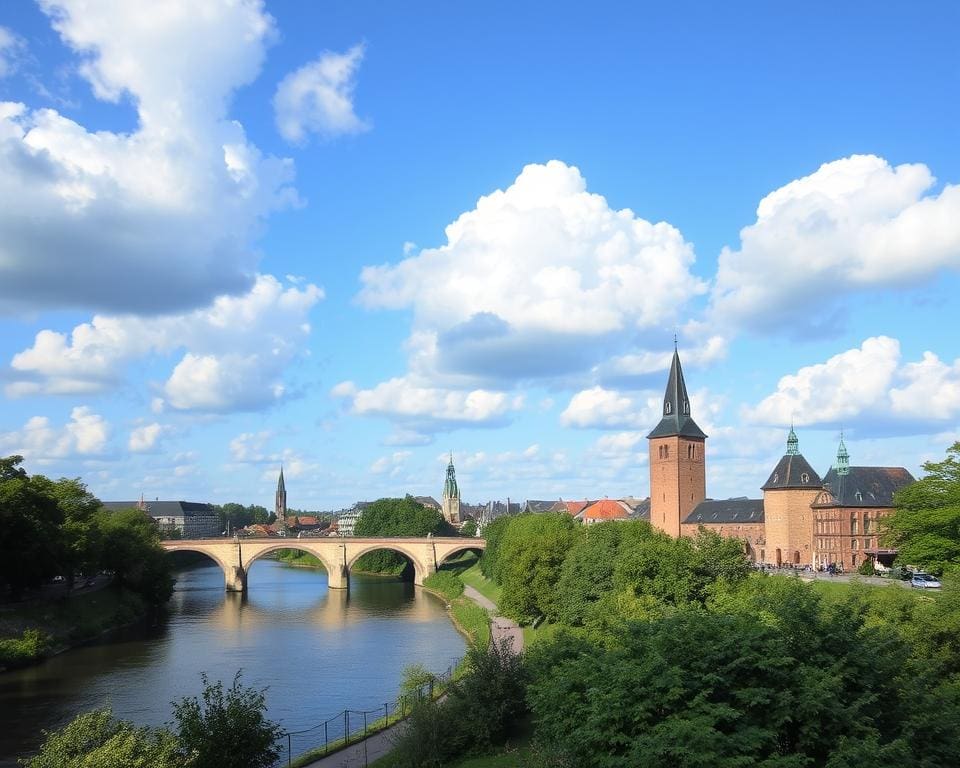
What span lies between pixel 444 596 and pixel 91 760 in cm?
7014

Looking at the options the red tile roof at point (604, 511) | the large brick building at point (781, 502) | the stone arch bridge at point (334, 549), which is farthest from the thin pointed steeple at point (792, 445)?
the red tile roof at point (604, 511)

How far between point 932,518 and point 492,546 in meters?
48.7

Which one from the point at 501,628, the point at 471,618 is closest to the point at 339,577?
the point at 471,618

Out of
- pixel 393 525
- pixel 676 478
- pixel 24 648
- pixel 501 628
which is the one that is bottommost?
pixel 501 628

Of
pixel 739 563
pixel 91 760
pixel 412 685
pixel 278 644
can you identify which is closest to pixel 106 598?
pixel 278 644

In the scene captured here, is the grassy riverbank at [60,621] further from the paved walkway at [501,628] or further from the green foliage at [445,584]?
the green foliage at [445,584]

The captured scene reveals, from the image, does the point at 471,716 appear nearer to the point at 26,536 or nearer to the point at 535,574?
the point at 535,574

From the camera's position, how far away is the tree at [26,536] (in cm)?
5212

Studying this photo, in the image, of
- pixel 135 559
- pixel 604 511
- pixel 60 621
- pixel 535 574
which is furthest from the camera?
pixel 604 511

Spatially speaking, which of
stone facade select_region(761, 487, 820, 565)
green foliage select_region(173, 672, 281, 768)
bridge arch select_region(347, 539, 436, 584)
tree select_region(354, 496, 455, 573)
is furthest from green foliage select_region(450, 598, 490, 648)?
tree select_region(354, 496, 455, 573)

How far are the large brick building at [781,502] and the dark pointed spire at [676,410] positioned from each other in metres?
0.10

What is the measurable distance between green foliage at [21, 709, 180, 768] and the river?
6055 mm

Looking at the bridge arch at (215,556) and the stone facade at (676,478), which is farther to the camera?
the bridge arch at (215,556)

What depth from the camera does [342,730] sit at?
114 ft
